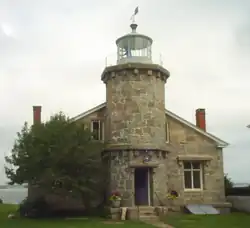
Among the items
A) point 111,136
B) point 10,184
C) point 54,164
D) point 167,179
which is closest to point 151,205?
point 167,179

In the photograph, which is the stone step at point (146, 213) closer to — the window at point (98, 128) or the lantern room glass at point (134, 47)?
the window at point (98, 128)

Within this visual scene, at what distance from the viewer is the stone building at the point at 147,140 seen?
2145cm

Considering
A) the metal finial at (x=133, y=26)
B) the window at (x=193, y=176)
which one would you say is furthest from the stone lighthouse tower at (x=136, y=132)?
the window at (x=193, y=176)

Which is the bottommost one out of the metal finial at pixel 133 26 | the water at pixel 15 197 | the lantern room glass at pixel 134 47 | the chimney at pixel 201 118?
the water at pixel 15 197

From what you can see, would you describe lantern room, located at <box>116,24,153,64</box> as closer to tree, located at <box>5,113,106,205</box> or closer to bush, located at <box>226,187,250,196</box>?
tree, located at <box>5,113,106,205</box>

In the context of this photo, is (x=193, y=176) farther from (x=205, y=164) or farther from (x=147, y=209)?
(x=147, y=209)

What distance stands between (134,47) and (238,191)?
1103 centimetres

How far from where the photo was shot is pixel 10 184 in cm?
2066

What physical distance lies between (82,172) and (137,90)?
17.4 feet

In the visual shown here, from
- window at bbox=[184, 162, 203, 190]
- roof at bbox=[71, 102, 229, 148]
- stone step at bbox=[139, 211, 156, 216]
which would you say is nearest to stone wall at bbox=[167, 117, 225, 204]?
roof at bbox=[71, 102, 229, 148]

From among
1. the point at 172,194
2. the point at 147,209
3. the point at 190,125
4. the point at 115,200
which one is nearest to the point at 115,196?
the point at 115,200

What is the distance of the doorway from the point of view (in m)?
21.8

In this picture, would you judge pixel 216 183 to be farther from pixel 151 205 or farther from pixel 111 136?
pixel 111 136

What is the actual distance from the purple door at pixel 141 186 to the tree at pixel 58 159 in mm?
2493
